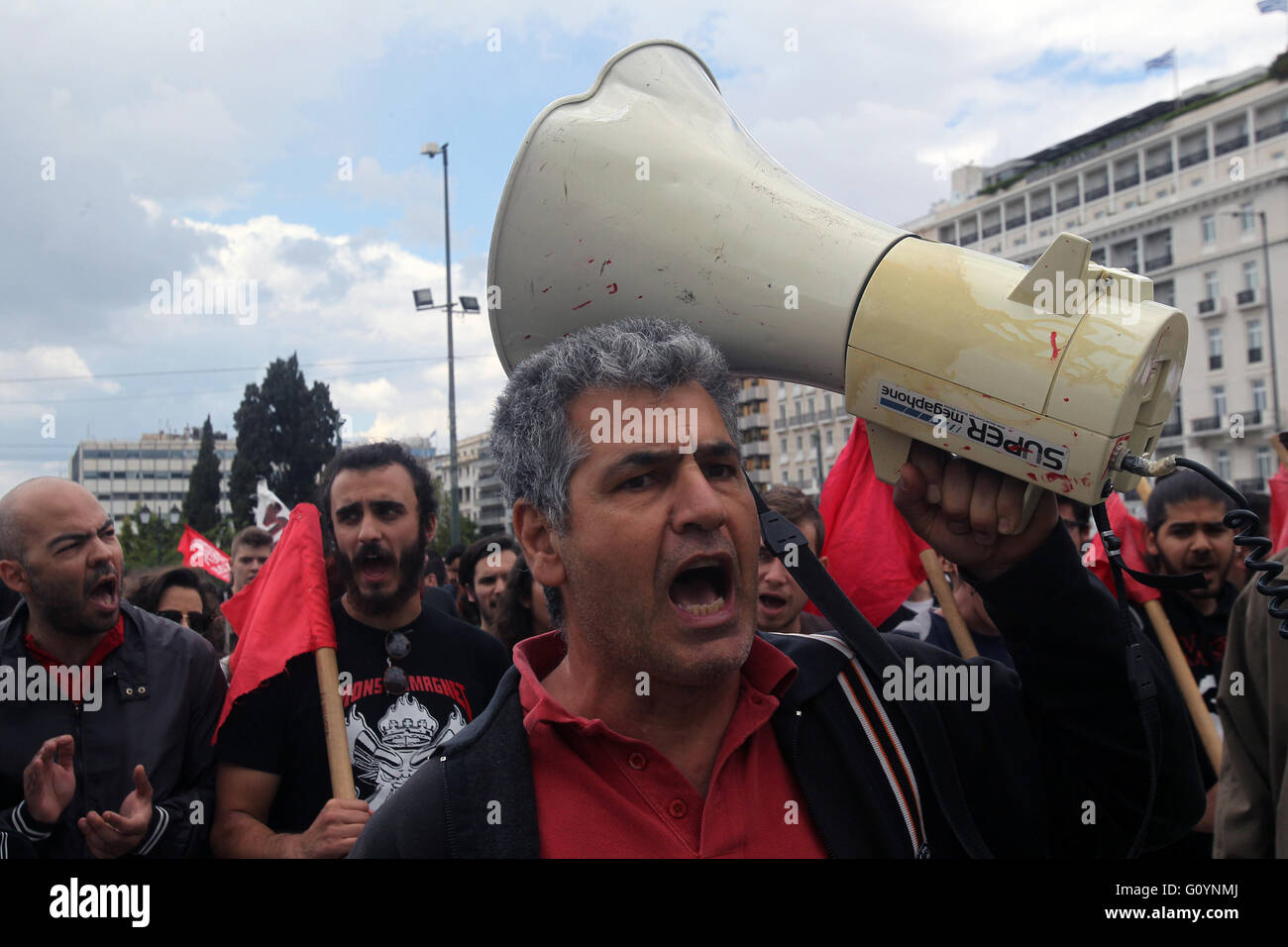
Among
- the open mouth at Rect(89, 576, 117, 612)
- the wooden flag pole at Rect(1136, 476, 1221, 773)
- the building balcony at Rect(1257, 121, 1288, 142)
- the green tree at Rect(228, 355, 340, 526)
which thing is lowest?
the wooden flag pole at Rect(1136, 476, 1221, 773)

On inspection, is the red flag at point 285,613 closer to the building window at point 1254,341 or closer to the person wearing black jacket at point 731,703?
the person wearing black jacket at point 731,703

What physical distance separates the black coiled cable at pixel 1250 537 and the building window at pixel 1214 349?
57959 millimetres

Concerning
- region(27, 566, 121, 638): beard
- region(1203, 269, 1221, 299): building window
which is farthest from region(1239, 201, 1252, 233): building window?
region(27, 566, 121, 638): beard

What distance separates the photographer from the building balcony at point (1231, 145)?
52438 mm

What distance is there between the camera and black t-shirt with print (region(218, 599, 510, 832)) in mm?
2855

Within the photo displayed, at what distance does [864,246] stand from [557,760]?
973 mm

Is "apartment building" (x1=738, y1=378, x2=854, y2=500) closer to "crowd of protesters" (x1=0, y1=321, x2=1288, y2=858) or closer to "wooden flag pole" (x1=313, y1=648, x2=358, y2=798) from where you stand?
"wooden flag pole" (x1=313, y1=648, x2=358, y2=798)

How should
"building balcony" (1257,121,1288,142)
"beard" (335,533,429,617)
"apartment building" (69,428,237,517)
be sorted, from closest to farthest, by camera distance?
"beard" (335,533,429,617) < "building balcony" (1257,121,1288,142) < "apartment building" (69,428,237,517)

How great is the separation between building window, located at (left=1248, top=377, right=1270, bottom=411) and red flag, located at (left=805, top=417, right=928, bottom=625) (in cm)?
5506

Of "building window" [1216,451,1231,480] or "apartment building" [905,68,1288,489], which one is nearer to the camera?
"apartment building" [905,68,1288,489]

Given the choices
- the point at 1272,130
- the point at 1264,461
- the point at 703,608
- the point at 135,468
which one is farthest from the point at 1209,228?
the point at 135,468

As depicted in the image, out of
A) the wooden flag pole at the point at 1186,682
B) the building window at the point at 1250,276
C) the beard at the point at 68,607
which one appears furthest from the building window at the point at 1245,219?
the beard at the point at 68,607

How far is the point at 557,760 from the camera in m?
1.68
